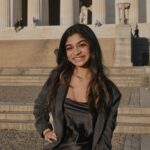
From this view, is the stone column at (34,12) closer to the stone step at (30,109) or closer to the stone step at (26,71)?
the stone step at (26,71)

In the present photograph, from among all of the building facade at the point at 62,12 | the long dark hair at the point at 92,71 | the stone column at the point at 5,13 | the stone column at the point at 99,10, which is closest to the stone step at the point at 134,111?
the long dark hair at the point at 92,71

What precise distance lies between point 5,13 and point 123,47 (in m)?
29.6

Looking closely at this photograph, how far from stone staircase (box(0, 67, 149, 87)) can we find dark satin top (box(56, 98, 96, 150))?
25.2m

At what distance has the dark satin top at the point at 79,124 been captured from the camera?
4.42 metres

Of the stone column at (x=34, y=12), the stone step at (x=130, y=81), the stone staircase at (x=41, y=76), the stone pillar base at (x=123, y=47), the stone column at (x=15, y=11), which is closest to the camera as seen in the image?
the stone step at (x=130, y=81)

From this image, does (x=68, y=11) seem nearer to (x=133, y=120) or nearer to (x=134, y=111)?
(x=134, y=111)

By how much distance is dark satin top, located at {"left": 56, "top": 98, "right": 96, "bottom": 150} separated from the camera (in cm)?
442

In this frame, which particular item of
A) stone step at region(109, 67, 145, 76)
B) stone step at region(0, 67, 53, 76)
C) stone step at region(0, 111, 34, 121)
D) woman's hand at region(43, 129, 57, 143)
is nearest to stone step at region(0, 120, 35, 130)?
stone step at region(0, 111, 34, 121)

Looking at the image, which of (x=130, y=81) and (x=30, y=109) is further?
(x=130, y=81)

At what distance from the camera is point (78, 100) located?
4.54 meters

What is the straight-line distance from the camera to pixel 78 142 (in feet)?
14.4

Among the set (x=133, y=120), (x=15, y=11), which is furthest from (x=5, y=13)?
(x=133, y=120)

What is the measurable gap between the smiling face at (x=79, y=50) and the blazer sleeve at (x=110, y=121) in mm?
343

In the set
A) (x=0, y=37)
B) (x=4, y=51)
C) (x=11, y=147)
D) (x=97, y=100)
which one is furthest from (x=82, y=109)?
(x=0, y=37)
